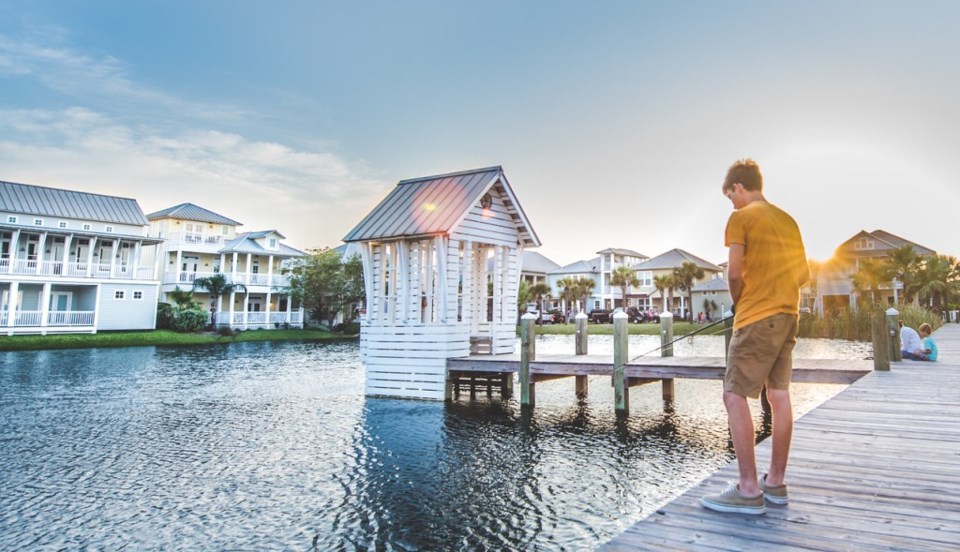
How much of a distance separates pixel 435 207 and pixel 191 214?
150ft

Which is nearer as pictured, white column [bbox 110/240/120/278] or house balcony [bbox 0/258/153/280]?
house balcony [bbox 0/258/153/280]

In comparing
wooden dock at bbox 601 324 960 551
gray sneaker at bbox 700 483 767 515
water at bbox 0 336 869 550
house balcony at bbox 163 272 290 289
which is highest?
house balcony at bbox 163 272 290 289

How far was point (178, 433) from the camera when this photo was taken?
12922 mm

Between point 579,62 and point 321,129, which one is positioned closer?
point 579,62

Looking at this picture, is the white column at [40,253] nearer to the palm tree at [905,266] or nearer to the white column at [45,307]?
the white column at [45,307]

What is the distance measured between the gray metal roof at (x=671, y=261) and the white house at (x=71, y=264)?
61226mm

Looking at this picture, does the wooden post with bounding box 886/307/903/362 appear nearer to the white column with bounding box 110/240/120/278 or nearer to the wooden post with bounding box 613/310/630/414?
the wooden post with bounding box 613/310/630/414

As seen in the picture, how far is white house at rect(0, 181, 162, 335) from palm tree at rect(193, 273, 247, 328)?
4.26 metres

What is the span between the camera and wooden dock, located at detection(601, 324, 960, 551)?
323 centimetres

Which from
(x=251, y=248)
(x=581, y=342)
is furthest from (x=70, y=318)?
(x=581, y=342)

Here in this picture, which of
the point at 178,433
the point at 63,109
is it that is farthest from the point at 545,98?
the point at 63,109

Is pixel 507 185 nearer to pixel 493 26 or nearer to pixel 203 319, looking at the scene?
pixel 493 26

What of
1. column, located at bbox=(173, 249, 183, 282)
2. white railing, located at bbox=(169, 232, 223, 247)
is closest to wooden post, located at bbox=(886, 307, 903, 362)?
column, located at bbox=(173, 249, 183, 282)

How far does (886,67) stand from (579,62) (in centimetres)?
1083
